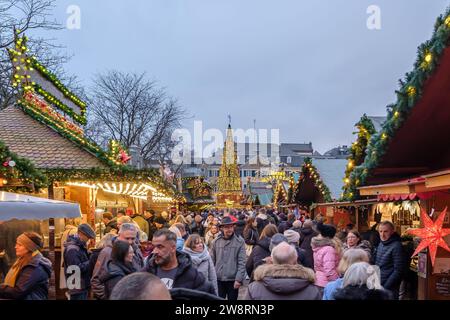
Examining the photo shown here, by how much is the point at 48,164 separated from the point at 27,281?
9405 millimetres

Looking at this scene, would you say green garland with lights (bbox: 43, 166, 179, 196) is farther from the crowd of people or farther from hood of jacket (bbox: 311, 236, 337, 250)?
hood of jacket (bbox: 311, 236, 337, 250)

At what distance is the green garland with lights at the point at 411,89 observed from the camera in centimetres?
650

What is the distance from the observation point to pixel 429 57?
267 inches

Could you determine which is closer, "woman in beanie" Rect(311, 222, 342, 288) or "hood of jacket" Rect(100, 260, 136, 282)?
"hood of jacket" Rect(100, 260, 136, 282)

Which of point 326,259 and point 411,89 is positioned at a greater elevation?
point 411,89

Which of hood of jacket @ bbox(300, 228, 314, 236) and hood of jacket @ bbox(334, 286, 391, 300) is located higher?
hood of jacket @ bbox(334, 286, 391, 300)

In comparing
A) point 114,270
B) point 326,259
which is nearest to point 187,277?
point 114,270

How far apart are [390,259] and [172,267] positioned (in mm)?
4324

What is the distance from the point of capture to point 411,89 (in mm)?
7508

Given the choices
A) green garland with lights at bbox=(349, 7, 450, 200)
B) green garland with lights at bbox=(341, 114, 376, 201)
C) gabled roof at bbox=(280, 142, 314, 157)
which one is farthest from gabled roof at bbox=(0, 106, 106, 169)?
gabled roof at bbox=(280, 142, 314, 157)

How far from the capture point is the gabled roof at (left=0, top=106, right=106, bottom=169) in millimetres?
14805

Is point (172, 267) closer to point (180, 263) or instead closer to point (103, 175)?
point (180, 263)

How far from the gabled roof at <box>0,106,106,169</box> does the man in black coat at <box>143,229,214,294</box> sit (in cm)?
997

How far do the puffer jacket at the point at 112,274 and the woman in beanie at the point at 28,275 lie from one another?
2.25 ft
